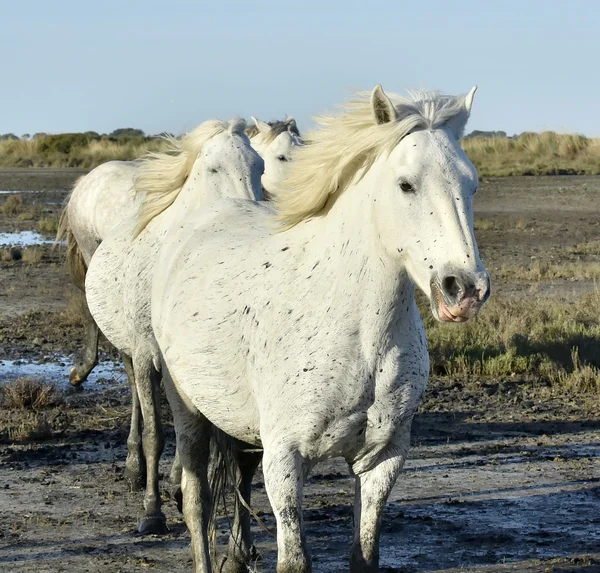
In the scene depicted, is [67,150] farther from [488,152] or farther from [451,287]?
[451,287]

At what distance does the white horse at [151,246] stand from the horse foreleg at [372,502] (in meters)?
2.03

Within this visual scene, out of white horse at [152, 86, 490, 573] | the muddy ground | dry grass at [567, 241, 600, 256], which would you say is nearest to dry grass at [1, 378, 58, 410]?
the muddy ground

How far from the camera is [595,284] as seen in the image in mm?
13086

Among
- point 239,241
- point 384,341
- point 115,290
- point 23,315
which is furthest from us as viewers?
point 23,315

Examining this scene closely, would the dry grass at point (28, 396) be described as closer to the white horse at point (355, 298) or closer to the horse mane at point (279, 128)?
the horse mane at point (279, 128)

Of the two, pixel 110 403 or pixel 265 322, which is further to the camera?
pixel 110 403

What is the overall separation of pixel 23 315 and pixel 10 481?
5.62 meters

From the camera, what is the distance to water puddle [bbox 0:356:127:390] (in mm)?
9531

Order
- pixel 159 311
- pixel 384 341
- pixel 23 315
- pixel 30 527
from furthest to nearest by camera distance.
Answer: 1. pixel 23 315
2. pixel 30 527
3. pixel 159 311
4. pixel 384 341

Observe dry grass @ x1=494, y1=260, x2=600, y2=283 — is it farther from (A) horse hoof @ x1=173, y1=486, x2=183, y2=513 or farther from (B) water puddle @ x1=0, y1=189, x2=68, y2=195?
(B) water puddle @ x1=0, y1=189, x2=68, y2=195

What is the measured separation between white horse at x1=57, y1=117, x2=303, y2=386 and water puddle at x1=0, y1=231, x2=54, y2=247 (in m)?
8.91

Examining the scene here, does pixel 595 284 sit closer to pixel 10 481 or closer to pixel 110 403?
pixel 110 403

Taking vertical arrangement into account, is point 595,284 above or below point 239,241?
below

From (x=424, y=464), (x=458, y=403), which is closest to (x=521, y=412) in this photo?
(x=458, y=403)
